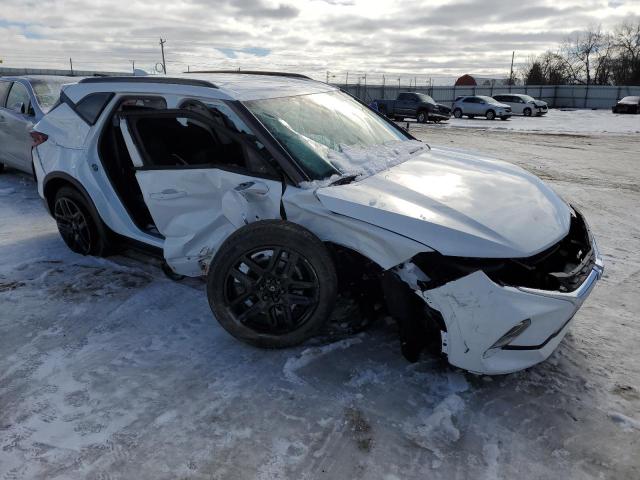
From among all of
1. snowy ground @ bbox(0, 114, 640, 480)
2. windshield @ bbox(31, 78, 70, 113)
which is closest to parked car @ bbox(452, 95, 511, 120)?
windshield @ bbox(31, 78, 70, 113)

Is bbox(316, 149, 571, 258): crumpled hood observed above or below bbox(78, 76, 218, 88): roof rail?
below

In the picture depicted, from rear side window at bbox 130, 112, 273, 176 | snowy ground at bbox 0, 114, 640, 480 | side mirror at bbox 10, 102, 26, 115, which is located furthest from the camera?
side mirror at bbox 10, 102, 26, 115

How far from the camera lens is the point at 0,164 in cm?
849

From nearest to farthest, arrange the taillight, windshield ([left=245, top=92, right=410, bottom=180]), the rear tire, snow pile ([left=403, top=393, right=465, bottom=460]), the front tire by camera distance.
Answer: snow pile ([left=403, top=393, right=465, bottom=460])
the front tire
windshield ([left=245, top=92, right=410, bottom=180])
the rear tire
the taillight

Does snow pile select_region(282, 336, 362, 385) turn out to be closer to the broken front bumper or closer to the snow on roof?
the broken front bumper

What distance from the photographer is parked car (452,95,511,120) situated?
1077 inches

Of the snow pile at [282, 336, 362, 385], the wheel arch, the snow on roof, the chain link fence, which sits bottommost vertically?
the snow pile at [282, 336, 362, 385]

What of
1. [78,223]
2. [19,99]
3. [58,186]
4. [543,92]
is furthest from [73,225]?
[543,92]

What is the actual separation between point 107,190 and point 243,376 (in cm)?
217

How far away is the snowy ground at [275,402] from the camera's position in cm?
226

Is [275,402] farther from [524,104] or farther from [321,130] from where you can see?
[524,104]

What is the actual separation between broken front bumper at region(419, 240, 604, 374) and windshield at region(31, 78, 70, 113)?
714cm

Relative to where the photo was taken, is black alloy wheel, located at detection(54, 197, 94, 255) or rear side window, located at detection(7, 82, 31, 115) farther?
rear side window, located at detection(7, 82, 31, 115)

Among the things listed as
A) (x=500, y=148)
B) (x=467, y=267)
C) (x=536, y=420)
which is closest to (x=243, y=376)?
(x=467, y=267)
